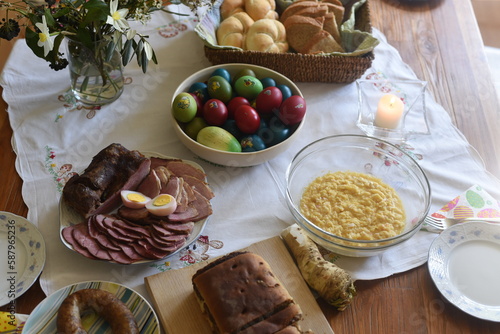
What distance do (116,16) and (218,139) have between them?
1.82 ft

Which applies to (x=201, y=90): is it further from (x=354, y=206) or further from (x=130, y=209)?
(x=354, y=206)

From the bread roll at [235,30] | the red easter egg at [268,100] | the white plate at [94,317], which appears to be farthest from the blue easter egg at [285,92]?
the white plate at [94,317]

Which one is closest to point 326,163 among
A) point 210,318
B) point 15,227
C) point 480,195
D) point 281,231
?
point 281,231

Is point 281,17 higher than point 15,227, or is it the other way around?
point 281,17

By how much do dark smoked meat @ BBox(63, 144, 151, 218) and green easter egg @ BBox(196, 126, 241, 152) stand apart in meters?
0.23

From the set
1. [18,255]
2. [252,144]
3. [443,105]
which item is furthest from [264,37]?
[18,255]

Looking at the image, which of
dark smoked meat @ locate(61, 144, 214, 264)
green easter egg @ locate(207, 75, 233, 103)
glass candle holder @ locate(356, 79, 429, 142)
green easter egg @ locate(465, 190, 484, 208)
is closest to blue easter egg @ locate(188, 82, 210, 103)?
green easter egg @ locate(207, 75, 233, 103)

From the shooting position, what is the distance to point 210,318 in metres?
1.51

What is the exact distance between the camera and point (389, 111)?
2174 mm

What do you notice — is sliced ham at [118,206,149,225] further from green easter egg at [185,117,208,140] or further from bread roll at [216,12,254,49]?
bread roll at [216,12,254,49]

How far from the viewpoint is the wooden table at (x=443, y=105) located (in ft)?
5.38

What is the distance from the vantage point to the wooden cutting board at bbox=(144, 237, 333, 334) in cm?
155

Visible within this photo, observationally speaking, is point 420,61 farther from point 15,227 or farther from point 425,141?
point 15,227

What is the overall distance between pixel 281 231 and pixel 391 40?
134 centimetres
